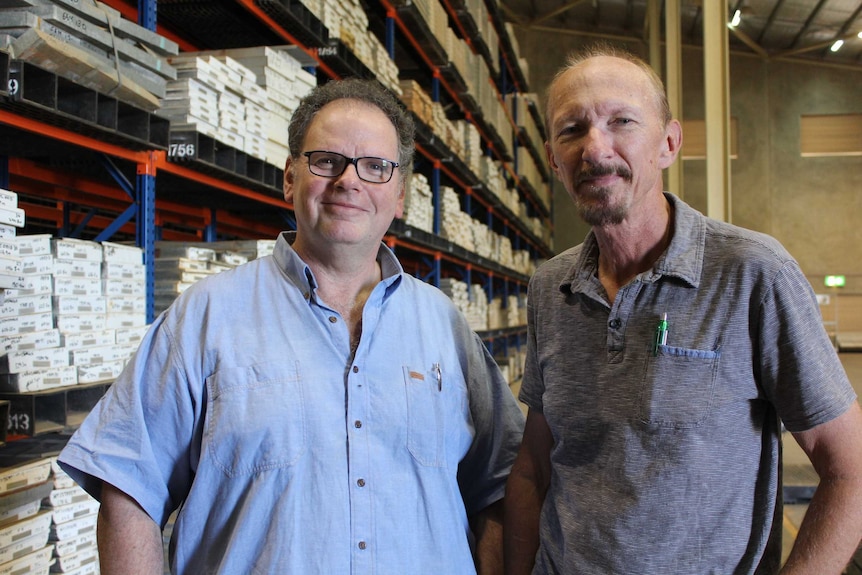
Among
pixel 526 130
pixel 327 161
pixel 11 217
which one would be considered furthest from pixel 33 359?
pixel 526 130

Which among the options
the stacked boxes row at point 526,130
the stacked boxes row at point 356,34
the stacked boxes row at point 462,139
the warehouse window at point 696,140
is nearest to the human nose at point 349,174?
the stacked boxes row at point 356,34

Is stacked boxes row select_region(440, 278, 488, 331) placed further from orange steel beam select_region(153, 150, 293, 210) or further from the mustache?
the mustache

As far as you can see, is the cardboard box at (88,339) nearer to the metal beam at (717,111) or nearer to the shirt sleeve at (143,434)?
the shirt sleeve at (143,434)

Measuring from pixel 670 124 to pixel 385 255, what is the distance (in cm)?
84

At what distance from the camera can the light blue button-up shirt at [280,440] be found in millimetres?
1488

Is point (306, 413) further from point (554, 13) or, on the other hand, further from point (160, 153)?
point (554, 13)

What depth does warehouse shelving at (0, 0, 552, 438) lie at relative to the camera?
2.57 meters

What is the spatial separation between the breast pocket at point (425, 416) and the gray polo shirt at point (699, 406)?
35cm

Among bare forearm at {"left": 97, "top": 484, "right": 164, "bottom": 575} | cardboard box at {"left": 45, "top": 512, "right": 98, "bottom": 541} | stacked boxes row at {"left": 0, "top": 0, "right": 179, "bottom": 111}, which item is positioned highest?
stacked boxes row at {"left": 0, "top": 0, "right": 179, "bottom": 111}

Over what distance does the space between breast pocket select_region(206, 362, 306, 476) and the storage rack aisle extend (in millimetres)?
1420

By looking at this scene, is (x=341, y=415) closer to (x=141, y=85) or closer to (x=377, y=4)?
(x=141, y=85)

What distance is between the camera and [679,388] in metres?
1.53

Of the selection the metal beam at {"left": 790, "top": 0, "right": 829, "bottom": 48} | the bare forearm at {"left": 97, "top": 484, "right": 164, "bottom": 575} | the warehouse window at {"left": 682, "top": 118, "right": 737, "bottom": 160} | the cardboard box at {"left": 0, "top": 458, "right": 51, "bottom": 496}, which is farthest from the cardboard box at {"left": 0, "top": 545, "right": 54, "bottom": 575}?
the warehouse window at {"left": 682, "top": 118, "right": 737, "bottom": 160}

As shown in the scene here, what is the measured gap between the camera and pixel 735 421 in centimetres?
152
